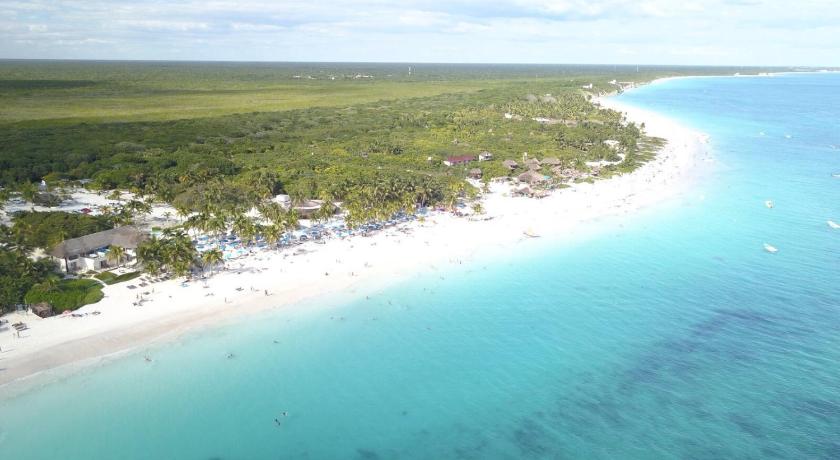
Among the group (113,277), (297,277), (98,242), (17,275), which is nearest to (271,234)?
(297,277)

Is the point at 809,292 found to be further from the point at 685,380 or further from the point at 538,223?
the point at 538,223

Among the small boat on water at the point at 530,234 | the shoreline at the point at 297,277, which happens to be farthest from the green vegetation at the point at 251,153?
the small boat on water at the point at 530,234

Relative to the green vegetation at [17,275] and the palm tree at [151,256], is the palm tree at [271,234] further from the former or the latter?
the green vegetation at [17,275]

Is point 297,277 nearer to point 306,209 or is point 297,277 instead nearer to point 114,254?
point 306,209

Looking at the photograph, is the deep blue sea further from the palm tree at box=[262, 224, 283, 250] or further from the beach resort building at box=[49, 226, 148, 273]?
the beach resort building at box=[49, 226, 148, 273]

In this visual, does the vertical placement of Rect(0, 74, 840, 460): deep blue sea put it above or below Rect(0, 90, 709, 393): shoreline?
below

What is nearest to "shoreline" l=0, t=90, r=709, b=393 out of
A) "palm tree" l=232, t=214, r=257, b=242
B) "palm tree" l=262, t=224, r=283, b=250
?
"palm tree" l=262, t=224, r=283, b=250
